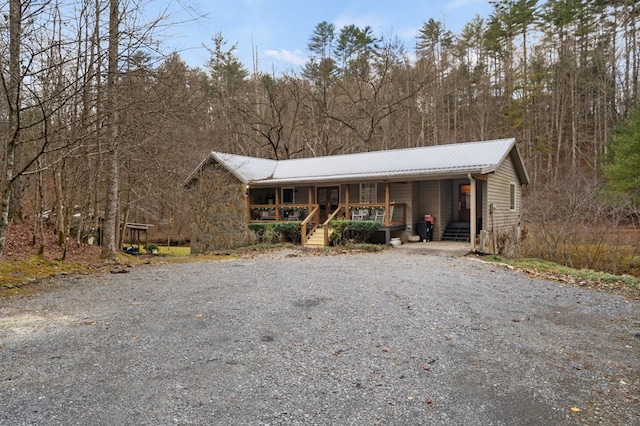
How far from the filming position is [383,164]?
16.2 metres

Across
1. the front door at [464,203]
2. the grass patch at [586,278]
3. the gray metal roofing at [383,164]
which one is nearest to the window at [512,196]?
the front door at [464,203]

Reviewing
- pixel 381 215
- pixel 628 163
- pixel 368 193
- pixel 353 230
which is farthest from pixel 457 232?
pixel 628 163

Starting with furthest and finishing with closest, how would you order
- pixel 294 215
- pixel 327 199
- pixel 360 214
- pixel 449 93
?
pixel 449 93, pixel 327 199, pixel 294 215, pixel 360 214

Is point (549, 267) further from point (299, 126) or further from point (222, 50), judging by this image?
point (222, 50)

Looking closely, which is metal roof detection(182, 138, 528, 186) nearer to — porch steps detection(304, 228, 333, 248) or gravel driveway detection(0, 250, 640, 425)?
porch steps detection(304, 228, 333, 248)

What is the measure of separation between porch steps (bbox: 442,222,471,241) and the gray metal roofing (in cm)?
310

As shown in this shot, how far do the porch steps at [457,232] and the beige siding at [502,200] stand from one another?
1228mm

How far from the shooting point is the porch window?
16656 millimetres

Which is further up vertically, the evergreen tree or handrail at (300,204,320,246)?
the evergreen tree

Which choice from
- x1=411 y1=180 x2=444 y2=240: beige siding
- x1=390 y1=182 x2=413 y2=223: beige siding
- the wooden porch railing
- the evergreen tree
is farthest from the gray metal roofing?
the evergreen tree

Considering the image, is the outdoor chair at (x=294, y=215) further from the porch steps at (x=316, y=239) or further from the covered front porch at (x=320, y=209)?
the porch steps at (x=316, y=239)

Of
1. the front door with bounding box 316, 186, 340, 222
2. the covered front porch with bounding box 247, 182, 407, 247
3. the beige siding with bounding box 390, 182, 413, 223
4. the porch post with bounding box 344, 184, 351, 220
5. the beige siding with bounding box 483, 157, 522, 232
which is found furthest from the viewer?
the front door with bounding box 316, 186, 340, 222

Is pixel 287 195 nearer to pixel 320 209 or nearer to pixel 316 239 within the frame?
pixel 320 209

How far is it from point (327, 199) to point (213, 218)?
5.18 metres
